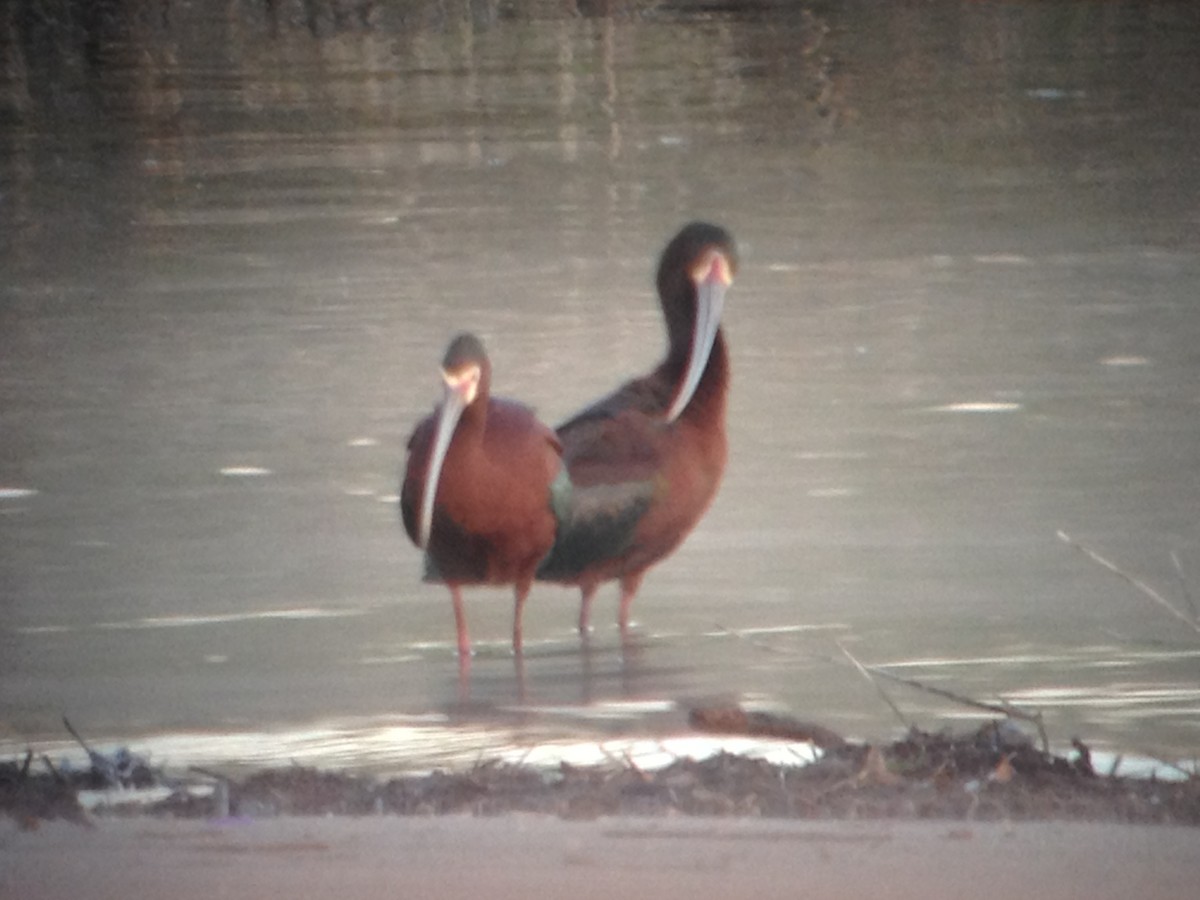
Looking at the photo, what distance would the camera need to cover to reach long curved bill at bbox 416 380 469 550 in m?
6.41

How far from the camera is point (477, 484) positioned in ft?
21.5

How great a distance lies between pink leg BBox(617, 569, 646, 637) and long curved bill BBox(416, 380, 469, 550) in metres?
0.84

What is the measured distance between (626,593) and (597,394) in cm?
→ 279

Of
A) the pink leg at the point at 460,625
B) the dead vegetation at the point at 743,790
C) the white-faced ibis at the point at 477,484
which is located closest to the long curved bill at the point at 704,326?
the white-faced ibis at the point at 477,484

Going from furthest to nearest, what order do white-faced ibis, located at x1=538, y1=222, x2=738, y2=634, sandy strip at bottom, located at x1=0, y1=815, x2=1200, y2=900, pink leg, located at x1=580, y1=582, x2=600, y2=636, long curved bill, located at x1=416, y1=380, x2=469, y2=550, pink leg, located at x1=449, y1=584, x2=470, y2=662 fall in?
pink leg, located at x1=580, y1=582, x2=600, y2=636
white-faced ibis, located at x1=538, y1=222, x2=738, y2=634
pink leg, located at x1=449, y1=584, x2=470, y2=662
long curved bill, located at x1=416, y1=380, x2=469, y2=550
sandy strip at bottom, located at x1=0, y1=815, x2=1200, y2=900

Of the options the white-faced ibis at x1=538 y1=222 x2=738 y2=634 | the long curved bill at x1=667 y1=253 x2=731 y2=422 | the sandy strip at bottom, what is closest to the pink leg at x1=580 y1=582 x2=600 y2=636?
the white-faced ibis at x1=538 y1=222 x2=738 y2=634

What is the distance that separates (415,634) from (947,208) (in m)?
8.06

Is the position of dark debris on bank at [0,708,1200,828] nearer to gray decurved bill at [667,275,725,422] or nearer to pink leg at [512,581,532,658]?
pink leg at [512,581,532,658]

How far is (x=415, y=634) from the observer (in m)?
7.07

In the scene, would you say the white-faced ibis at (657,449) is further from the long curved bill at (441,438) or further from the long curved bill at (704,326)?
the long curved bill at (441,438)

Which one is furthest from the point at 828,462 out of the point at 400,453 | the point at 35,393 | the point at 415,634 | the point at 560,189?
the point at 560,189

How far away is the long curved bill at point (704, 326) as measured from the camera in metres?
7.17

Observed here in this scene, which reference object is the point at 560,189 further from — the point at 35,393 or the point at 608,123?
the point at 35,393

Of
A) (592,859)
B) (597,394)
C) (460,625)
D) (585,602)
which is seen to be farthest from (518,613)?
(597,394)
